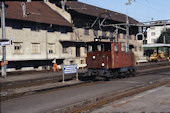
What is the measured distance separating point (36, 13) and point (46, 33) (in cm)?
316

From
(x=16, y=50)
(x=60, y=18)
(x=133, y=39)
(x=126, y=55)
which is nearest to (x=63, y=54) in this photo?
(x=60, y=18)

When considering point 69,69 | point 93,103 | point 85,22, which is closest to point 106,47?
point 69,69

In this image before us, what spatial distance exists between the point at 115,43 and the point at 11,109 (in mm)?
11574

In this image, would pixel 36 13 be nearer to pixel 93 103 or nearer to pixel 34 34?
pixel 34 34

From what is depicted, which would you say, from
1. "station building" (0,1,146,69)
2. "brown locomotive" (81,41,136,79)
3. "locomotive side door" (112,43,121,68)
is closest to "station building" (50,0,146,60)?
"station building" (0,1,146,69)

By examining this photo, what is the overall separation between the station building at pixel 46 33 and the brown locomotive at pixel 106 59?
43.7ft

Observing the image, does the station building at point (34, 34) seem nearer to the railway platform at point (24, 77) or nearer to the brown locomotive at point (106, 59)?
the railway platform at point (24, 77)

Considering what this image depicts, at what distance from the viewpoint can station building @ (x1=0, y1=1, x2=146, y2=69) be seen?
29.6 m

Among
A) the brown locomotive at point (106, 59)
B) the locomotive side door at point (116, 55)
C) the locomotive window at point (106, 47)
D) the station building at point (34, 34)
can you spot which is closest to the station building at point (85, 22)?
the station building at point (34, 34)

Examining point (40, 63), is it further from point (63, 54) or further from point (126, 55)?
point (126, 55)

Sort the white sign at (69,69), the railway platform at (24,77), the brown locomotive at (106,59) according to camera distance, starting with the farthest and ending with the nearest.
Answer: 1. the railway platform at (24,77)
2. the brown locomotive at (106,59)
3. the white sign at (69,69)

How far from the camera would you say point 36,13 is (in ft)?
107

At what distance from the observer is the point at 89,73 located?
19188 mm

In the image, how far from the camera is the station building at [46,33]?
29625mm
